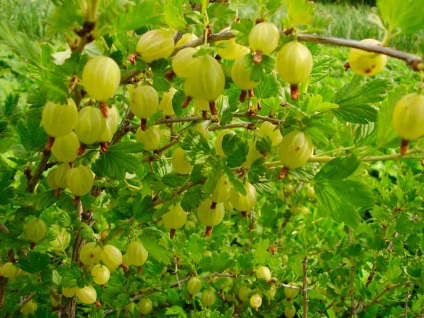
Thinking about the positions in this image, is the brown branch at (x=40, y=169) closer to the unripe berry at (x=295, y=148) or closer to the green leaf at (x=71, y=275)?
the green leaf at (x=71, y=275)

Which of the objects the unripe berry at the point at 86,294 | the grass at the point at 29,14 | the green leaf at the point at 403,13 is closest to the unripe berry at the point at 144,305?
the unripe berry at the point at 86,294

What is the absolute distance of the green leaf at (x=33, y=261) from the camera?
38.7 inches

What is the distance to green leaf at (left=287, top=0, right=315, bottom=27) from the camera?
59 cm

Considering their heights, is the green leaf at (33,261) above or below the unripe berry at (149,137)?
below

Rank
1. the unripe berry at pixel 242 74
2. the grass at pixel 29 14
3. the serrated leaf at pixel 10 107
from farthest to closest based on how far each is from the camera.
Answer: the grass at pixel 29 14
the serrated leaf at pixel 10 107
the unripe berry at pixel 242 74

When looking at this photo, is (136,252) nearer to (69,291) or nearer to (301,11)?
(69,291)

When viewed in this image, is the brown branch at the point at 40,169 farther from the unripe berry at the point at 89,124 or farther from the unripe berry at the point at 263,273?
the unripe berry at the point at 263,273

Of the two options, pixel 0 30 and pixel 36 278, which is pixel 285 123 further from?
pixel 36 278

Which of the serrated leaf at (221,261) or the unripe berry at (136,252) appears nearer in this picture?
the unripe berry at (136,252)

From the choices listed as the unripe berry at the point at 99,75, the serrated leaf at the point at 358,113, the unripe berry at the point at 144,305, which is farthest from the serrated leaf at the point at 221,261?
the unripe berry at the point at 99,75

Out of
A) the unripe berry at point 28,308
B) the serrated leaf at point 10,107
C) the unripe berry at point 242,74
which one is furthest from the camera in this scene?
the unripe berry at point 28,308

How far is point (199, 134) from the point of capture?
2.60ft

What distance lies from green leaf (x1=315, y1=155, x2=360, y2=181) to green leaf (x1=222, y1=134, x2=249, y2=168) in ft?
0.43

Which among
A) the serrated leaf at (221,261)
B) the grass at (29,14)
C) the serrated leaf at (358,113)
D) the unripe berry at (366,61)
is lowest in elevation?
the grass at (29,14)
